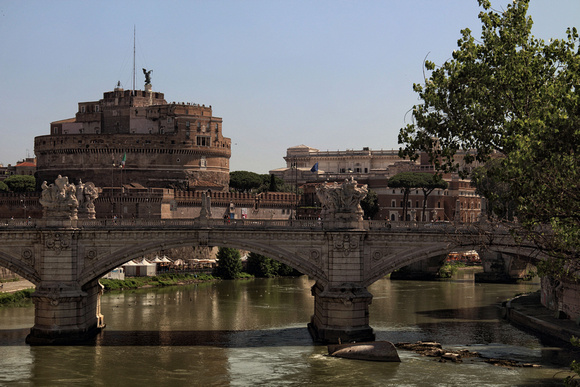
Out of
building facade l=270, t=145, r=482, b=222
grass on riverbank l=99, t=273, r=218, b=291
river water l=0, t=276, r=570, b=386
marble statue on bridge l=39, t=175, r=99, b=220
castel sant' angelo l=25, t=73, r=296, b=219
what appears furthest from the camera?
building facade l=270, t=145, r=482, b=222

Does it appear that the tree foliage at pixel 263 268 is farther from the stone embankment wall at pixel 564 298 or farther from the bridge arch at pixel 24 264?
the bridge arch at pixel 24 264

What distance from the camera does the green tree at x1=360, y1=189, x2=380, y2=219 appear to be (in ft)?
353

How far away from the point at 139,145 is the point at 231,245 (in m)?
56.6

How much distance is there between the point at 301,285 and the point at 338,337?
29.2m

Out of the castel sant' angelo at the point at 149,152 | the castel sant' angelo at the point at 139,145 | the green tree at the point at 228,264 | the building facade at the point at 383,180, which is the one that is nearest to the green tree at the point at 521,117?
the green tree at the point at 228,264

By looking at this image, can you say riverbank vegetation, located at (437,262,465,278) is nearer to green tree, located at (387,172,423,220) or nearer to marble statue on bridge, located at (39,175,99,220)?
green tree, located at (387,172,423,220)

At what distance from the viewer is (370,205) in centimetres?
10788

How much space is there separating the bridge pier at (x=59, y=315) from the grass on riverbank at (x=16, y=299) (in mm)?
14042

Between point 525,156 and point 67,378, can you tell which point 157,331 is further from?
point 525,156

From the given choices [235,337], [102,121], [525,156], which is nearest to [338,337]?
[235,337]

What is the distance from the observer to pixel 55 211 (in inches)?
1746

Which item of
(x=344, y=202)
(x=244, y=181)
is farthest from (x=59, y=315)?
(x=244, y=181)

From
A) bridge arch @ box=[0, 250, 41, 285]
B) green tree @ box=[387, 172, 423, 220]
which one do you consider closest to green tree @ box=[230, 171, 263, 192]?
green tree @ box=[387, 172, 423, 220]

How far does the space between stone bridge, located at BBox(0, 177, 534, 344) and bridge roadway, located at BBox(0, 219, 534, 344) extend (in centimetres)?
5
